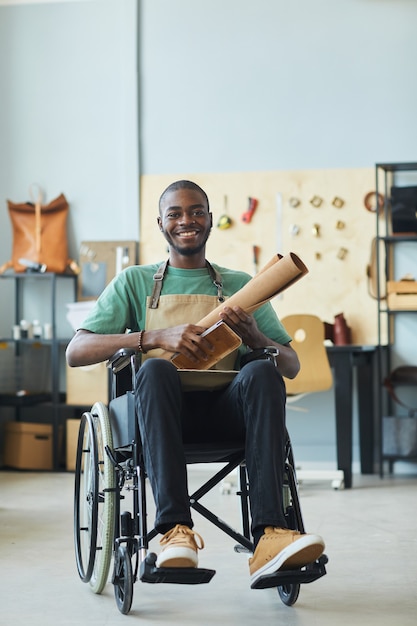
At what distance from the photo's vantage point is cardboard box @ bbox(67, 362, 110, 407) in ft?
19.8

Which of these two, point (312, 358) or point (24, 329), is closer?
point (312, 358)

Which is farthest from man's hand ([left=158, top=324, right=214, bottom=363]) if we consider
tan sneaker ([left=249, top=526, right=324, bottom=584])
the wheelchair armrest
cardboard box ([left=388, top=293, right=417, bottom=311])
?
cardboard box ([left=388, top=293, right=417, bottom=311])

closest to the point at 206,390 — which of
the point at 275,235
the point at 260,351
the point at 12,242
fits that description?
the point at 260,351

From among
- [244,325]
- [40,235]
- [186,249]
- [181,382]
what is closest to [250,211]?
[40,235]

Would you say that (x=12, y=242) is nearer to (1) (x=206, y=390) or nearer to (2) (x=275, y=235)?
(2) (x=275, y=235)

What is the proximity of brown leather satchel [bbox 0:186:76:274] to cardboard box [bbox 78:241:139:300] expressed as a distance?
98 mm

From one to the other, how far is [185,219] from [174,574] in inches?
44.8

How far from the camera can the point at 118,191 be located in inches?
254

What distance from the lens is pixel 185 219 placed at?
9.94 ft

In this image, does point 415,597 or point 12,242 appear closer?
point 415,597

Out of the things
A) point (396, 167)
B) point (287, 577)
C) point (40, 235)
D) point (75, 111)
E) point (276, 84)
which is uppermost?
point (276, 84)

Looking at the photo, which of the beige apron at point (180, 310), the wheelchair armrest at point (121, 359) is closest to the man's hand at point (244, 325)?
the beige apron at point (180, 310)

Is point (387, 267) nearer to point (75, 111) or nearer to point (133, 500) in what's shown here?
point (75, 111)

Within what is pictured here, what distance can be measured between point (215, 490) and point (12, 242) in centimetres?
226
